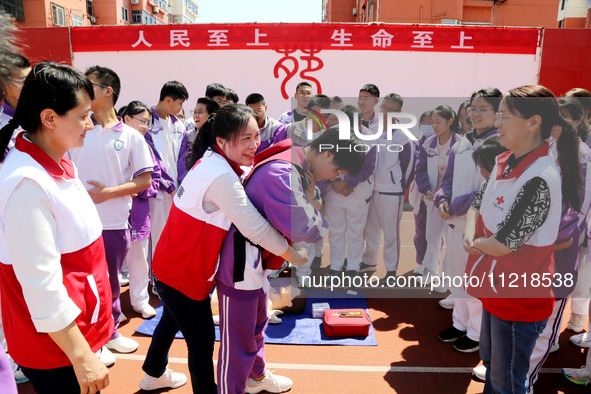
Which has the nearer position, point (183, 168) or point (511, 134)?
point (511, 134)

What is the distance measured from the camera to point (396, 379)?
9.20 ft

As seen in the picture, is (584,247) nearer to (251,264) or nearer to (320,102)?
(251,264)

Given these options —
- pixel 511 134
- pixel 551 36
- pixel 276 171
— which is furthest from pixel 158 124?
pixel 551 36

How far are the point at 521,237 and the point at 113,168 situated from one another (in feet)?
8.00

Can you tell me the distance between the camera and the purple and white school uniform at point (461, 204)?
313 cm

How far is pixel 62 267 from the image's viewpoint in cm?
136

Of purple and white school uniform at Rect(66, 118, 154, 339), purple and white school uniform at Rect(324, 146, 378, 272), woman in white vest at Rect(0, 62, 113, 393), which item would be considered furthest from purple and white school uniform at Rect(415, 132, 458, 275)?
woman in white vest at Rect(0, 62, 113, 393)

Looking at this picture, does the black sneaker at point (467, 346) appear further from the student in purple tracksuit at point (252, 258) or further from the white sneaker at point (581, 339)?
the student in purple tracksuit at point (252, 258)

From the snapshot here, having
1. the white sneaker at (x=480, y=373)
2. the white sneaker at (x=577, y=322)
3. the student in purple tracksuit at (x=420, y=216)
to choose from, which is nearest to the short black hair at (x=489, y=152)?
the white sneaker at (x=480, y=373)

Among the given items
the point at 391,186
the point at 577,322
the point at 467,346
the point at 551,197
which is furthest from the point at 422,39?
the point at 551,197

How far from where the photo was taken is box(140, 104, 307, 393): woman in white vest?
1.88m

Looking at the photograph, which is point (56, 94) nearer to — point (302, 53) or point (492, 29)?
Answer: point (302, 53)

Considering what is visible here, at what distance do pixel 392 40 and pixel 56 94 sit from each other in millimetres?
7151

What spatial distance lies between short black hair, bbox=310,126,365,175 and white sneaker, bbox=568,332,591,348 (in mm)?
2307
